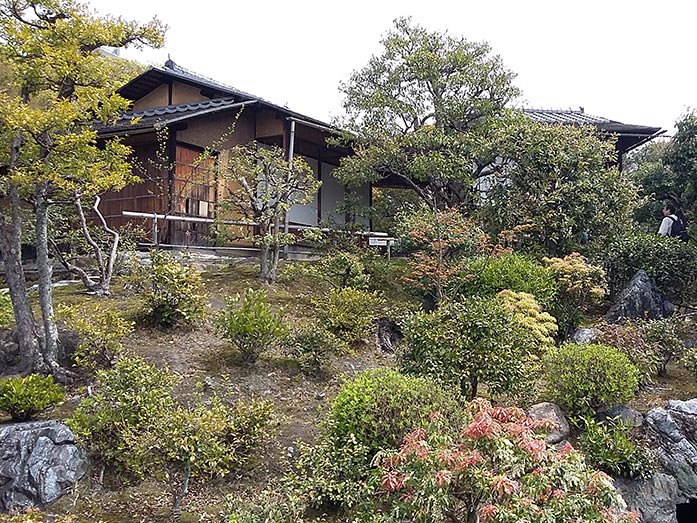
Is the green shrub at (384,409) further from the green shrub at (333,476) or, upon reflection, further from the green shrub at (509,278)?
the green shrub at (509,278)

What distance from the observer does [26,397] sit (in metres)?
5.94

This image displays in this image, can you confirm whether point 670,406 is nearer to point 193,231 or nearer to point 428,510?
point 428,510

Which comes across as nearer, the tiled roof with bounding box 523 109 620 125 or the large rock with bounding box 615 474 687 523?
the large rock with bounding box 615 474 687 523

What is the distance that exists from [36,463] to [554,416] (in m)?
5.80

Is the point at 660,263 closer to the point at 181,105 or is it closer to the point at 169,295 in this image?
the point at 169,295

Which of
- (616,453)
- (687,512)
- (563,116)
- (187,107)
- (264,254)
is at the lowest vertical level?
(687,512)

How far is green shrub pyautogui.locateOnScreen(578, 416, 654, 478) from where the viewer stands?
248 inches

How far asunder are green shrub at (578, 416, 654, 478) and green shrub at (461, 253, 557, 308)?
3438 millimetres

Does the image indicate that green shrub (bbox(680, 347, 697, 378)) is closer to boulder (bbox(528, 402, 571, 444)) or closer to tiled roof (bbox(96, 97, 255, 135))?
boulder (bbox(528, 402, 571, 444))

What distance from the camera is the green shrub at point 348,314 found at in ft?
30.1

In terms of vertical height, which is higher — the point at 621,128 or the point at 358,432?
the point at 621,128

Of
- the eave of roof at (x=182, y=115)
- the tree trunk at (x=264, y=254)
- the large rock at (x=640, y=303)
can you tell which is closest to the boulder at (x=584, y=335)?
the large rock at (x=640, y=303)

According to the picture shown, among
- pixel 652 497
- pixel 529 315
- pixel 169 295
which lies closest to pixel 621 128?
pixel 529 315

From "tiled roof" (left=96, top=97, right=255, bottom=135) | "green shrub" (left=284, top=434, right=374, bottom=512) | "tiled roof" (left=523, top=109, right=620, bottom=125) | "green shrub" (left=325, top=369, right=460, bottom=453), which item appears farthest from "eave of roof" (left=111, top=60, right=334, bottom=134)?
"green shrub" (left=284, top=434, right=374, bottom=512)
